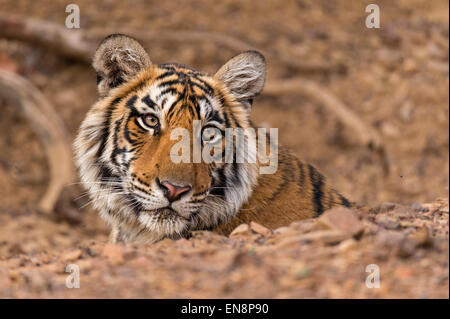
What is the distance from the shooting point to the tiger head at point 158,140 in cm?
322

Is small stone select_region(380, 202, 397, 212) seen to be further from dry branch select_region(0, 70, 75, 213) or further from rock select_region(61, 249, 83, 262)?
dry branch select_region(0, 70, 75, 213)

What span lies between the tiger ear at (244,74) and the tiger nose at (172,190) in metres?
0.94

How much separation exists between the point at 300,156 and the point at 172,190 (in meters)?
1.63

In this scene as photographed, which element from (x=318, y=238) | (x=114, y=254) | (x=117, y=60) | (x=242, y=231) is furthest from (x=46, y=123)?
(x=318, y=238)

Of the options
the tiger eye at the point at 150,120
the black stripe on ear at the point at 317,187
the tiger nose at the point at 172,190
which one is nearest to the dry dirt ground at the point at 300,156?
the tiger nose at the point at 172,190

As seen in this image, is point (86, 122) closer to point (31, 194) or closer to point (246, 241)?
point (246, 241)

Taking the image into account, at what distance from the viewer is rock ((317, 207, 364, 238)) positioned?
266 centimetres

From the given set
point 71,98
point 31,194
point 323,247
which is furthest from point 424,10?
point 323,247

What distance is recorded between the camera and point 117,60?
12.1 feet

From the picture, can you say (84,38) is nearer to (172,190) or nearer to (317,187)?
(317,187)

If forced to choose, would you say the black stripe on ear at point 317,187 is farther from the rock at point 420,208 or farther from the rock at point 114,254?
the rock at point 114,254

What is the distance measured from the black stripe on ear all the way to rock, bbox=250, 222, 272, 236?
57cm

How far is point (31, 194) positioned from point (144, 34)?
315 cm

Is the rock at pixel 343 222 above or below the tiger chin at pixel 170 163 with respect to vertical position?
below
